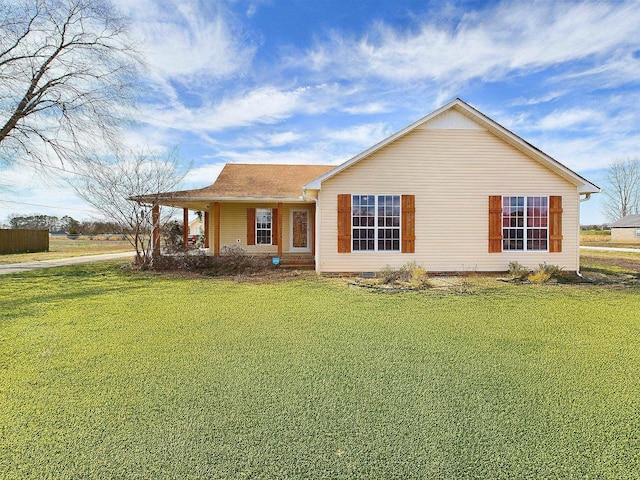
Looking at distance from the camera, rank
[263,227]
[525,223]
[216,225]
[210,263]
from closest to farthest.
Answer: [525,223], [210,263], [216,225], [263,227]

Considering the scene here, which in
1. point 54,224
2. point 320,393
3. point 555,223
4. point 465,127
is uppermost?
point 465,127

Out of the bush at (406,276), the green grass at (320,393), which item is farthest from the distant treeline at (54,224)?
the green grass at (320,393)

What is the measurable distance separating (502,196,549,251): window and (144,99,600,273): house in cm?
3

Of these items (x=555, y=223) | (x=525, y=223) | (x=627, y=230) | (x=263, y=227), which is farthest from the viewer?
(x=627, y=230)

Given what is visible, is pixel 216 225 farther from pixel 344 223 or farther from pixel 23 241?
pixel 23 241

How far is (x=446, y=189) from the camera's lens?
1156 cm

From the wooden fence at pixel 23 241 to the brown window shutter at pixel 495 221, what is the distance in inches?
1052

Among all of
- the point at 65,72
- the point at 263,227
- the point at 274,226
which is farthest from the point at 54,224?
the point at 274,226

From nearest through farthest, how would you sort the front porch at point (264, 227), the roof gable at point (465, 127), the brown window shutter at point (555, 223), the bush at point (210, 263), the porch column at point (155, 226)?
the roof gable at point (465, 127), the brown window shutter at point (555, 223), the bush at point (210, 263), the porch column at point (155, 226), the front porch at point (264, 227)

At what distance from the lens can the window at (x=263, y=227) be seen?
623 inches

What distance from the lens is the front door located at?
1595 centimetres

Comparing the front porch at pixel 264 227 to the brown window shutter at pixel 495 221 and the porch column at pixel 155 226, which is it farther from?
the brown window shutter at pixel 495 221

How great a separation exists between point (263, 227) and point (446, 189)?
8.01 meters

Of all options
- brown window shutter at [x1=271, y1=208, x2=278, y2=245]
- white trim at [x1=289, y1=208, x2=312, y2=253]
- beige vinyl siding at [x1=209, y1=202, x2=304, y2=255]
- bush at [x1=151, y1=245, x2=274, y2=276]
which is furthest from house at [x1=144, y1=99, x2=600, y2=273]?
beige vinyl siding at [x1=209, y1=202, x2=304, y2=255]
